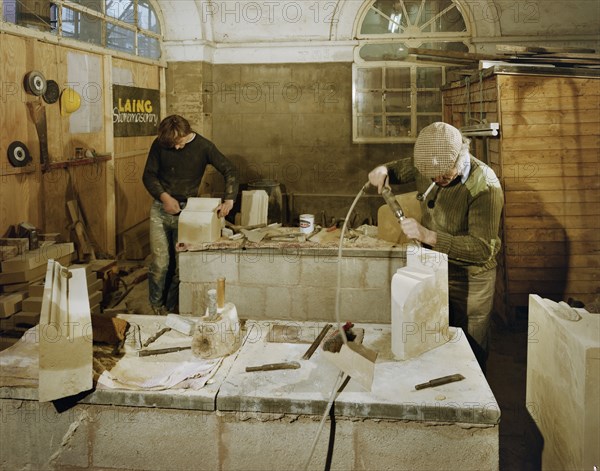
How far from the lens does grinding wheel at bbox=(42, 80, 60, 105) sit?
6.76 m

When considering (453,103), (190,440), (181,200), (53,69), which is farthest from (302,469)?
(453,103)

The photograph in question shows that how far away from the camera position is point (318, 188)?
408 inches

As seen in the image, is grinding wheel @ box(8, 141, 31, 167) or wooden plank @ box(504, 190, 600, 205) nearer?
grinding wheel @ box(8, 141, 31, 167)

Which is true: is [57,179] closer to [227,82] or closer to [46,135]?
[46,135]

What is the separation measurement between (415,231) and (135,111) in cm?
656

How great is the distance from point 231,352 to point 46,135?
4749 millimetres

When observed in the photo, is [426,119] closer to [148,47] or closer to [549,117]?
[549,117]

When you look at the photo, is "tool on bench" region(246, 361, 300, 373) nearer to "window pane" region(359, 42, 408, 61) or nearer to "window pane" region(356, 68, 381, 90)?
"window pane" region(356, 68, 381, 90)

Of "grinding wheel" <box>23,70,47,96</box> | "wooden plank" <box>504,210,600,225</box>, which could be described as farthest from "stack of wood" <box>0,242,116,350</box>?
"wooden plank" <box>504,210,600,225</box>

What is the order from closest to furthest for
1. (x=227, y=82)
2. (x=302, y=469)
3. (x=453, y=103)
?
1. (x=302, y=469)
2. (x=453, y=103)
3. (x=227, y=82)

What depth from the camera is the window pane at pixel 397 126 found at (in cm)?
1019

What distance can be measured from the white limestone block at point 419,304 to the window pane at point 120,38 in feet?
22.2

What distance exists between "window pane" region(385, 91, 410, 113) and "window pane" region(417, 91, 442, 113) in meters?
0.20

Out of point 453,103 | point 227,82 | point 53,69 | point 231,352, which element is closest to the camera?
point 231,352
